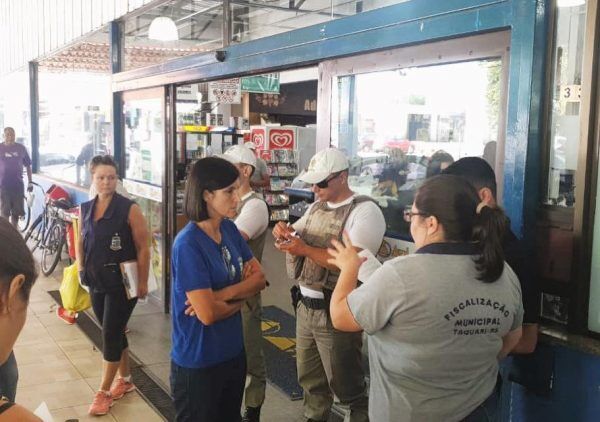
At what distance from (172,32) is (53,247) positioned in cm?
363

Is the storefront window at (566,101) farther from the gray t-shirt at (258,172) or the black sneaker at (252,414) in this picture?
the black sneaker at (252,414)

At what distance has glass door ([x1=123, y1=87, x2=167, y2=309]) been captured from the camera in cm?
600

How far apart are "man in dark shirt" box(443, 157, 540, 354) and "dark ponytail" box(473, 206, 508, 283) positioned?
1.58ft

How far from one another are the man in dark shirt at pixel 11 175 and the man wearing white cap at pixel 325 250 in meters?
7.83

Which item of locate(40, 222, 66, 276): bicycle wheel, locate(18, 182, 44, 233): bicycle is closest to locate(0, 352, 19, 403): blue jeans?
locate(40, 222, 66, 276): bicycle wheel

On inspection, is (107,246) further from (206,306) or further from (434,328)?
(434,328)

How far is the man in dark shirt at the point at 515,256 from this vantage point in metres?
2.30

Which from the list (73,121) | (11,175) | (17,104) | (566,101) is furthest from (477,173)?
(17,104)

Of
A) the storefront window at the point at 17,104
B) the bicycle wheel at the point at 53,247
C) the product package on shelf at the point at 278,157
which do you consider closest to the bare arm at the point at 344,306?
the bicycle wheel at the point at 53,247

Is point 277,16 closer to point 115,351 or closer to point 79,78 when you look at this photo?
point 115,351

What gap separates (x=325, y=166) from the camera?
305cm

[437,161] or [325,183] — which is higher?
[437,161]

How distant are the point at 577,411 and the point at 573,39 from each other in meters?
1.50

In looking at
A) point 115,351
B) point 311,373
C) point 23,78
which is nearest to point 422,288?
point 311,373
